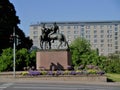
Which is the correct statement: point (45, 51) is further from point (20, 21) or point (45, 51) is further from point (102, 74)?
point (20, 21)

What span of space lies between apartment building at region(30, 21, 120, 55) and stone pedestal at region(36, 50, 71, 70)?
146 m

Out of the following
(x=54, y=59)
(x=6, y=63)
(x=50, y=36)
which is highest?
(x=50, y=36)

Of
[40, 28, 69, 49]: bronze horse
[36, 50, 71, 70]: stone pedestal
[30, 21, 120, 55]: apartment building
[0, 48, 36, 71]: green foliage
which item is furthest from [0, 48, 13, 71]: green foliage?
[30, 21, 120, 55]: apartment building

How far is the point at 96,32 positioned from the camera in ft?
620

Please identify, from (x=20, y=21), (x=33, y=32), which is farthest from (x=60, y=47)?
(x=33, y=32)

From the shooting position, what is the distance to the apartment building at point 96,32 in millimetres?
185625

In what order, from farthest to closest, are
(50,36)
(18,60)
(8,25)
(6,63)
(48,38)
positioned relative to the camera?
1. (8,25)
2. (18,60)
3. (6,63)
4. (48,38)
5. (50,36)

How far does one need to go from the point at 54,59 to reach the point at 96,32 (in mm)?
152347

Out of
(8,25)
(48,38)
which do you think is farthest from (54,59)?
(8,25)

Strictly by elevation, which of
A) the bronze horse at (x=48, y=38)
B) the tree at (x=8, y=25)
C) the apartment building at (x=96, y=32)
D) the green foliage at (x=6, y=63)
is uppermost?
the apartment building at (x=96, y=32)

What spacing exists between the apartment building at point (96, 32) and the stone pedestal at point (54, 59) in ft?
479

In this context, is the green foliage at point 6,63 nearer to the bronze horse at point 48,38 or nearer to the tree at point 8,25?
the bronze horse at point 48,38

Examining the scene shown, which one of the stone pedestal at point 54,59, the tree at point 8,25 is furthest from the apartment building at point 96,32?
the stone pedestal at point 54,59

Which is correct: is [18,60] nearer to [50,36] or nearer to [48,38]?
[48,38]
